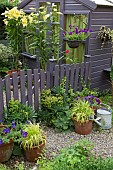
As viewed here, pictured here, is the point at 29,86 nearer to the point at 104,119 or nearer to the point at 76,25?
the point at 104,119

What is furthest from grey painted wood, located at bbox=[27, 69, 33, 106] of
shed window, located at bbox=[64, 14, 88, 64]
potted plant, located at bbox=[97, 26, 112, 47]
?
potted plant, located at bbox=[97, 26, 112, 47]

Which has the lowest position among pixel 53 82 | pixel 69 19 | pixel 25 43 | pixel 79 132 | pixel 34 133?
pixel 79 132

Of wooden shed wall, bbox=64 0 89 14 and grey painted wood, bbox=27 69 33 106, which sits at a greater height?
wooden shed wall, bbox=64 0 89 14

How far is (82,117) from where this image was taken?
4004mm

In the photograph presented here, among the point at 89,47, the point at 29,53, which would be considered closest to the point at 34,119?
the point at 89,47

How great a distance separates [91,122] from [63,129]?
1.68ft

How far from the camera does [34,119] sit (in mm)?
4168

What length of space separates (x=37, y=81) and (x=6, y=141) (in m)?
1.44

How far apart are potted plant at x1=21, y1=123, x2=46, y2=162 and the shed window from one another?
2.62 metres

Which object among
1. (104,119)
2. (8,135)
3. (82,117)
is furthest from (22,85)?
(104,119)

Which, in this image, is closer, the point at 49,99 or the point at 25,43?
the point at 49,99

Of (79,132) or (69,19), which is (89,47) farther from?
(79,132)

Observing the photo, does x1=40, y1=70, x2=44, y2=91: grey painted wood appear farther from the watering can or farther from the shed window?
the shed window

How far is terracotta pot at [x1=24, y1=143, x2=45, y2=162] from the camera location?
127 inches
